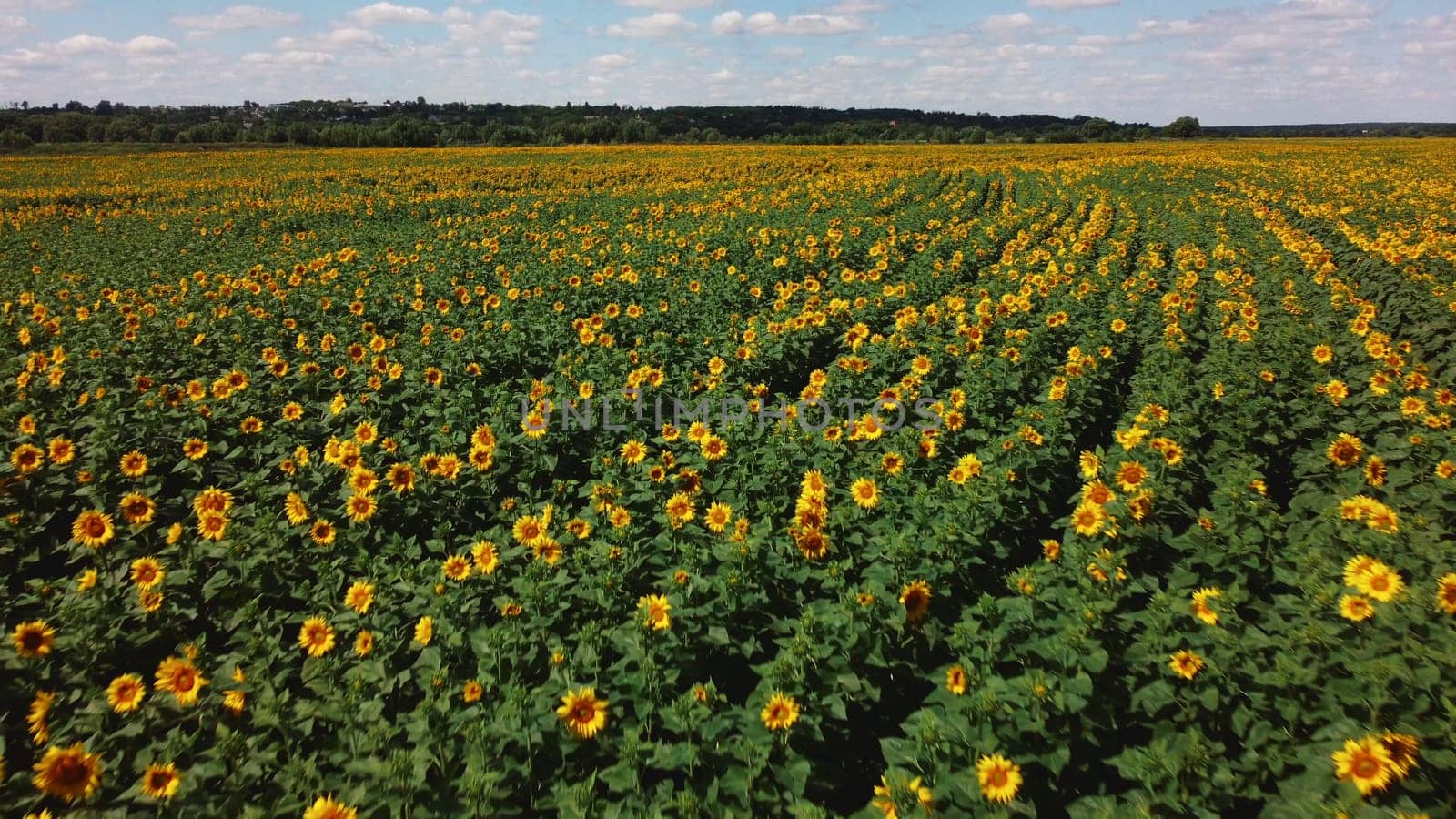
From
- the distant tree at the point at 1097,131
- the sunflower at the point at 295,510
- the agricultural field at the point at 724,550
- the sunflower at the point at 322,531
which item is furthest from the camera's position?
the distant tree at the point at 1097,131

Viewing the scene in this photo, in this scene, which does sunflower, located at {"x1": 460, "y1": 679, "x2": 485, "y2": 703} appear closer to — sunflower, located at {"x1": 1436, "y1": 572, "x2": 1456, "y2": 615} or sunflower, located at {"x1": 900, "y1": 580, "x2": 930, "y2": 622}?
sunflower, located at {"x1": 900, "y1": 580, "x2": 930, "y2": 622}

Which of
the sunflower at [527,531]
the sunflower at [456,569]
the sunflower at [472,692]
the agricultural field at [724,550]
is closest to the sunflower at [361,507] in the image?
the agricultural field at [724,550]

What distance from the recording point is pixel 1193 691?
9.84 ft

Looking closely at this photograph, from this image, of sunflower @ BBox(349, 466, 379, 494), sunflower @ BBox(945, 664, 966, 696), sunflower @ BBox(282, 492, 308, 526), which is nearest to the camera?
sunflower @ BBox(945, 664, 966, 696)

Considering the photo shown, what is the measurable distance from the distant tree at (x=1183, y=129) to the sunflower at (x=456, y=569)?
3647 inches

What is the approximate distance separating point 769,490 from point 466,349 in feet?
12.8

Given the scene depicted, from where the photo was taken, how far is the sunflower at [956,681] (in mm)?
2908

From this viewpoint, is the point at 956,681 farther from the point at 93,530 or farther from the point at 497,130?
the point at 497,130

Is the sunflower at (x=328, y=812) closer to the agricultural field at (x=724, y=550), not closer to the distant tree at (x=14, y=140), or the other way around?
the agricultural field at (x=724, y=550)

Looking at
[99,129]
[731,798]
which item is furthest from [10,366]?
[99,129]

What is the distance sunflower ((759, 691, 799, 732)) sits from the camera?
A: 2.68 metres

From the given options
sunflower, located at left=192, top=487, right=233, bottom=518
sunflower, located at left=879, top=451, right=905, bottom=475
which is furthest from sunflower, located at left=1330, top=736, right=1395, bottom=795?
sunflower, located at left=192, top=487, right=233, bottom=518

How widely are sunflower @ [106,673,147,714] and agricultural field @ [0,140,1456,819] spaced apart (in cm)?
2

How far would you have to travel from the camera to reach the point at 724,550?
3.66 metres
